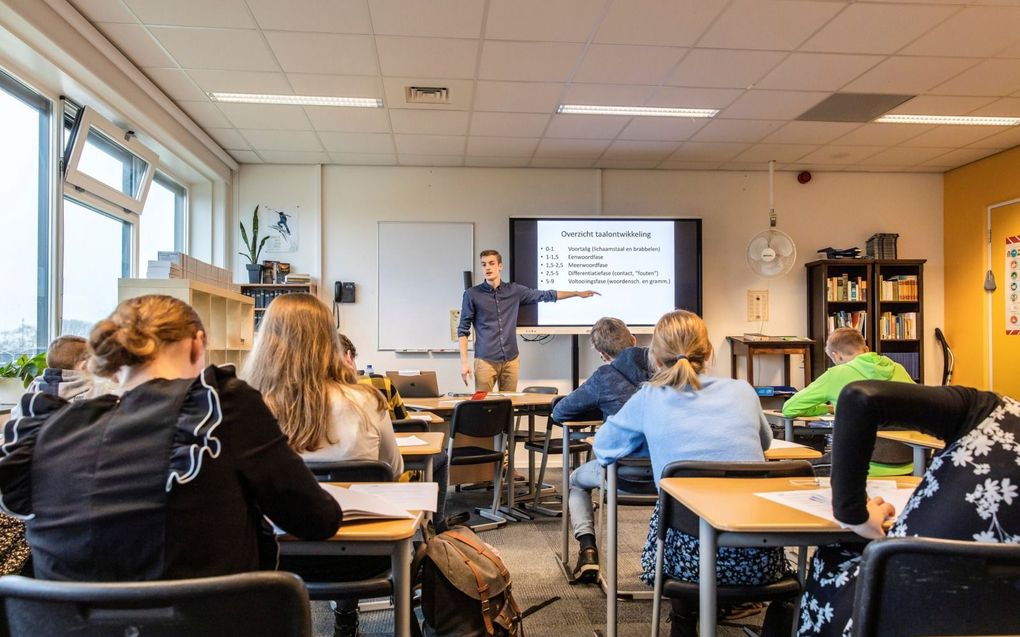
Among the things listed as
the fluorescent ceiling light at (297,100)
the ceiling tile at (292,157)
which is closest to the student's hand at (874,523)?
the fluorescent ceiling light at (297,100)

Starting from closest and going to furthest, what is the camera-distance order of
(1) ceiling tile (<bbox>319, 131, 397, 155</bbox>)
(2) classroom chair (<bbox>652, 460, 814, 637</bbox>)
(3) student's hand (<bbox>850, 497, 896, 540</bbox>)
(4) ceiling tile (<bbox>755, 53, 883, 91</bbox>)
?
(3) student's hand (<bbox>850, 497, 896, 540</bbox>) < (2) classroom chair (<bbox>652, 460, 814, 637</bbox>) < (4) ceiling tile (<bbox>755, 53, 883, 91</bbox>) < (1) ceiling tile (<bbox>319, 131, 397, 155</bbox>)

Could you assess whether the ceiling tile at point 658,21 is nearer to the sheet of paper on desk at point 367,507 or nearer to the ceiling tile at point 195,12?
the ceiling tile at point 195,12

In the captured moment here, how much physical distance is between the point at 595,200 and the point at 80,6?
4.32 meters

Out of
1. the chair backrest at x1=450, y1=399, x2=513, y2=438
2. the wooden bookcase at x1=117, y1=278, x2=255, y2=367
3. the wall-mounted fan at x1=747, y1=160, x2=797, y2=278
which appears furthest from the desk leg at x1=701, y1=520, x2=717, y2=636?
the wall-mounted fan at x1=747, y1=160, x2=797, y2=278

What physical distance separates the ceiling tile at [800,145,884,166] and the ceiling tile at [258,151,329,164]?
14.8 ft

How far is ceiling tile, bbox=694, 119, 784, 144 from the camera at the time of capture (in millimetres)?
5016

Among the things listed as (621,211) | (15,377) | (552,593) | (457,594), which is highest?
(621,211)

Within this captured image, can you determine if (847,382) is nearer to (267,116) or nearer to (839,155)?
(839,155)

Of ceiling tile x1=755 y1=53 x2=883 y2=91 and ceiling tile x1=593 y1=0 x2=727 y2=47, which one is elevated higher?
ceiling tile x1=593 y1=0 x2=727 y2=47

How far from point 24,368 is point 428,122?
10.1 ft

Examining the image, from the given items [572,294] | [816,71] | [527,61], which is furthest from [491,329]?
[816,71]

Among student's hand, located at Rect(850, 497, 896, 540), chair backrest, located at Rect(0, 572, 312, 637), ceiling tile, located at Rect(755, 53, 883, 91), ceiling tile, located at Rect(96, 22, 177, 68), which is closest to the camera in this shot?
chair backrest, located at Rect(0, 572, 312, 637)

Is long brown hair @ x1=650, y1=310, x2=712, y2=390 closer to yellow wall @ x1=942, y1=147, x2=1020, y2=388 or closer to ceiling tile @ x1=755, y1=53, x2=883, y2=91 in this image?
ceiling tile @ x1=755, y1=53, x2=883, y2=91

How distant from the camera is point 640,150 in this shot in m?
5.73
